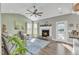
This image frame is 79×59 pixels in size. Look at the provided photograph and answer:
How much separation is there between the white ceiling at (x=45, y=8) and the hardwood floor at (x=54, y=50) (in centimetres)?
58

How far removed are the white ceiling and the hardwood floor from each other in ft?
1.89

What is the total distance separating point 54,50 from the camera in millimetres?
2943

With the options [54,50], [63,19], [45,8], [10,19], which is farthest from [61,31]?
[10,19]

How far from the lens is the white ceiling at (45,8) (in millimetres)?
2926

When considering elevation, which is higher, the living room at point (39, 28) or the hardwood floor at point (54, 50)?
the living room at point (39, 28)

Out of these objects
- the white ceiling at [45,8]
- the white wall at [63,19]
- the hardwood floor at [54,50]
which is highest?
the white ceiling at [45,8]

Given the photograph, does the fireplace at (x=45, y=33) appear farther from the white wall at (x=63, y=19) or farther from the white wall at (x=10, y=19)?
the white wall at (x=10, y=19)

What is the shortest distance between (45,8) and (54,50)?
0.86 metres

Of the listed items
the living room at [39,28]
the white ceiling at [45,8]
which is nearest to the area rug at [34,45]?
the living room at [39,28]

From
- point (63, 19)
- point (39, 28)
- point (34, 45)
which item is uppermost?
point (63, 19)

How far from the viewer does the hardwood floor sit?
9.58 feet

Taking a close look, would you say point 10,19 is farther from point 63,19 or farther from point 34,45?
point 63,19

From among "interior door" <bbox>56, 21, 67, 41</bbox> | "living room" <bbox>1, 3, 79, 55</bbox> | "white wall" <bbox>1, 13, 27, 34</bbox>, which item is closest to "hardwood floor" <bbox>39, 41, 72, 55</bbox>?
"living room" <bbox>1, 3, 79, 55</bbox>
